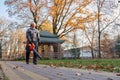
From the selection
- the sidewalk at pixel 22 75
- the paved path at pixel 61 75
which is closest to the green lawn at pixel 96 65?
the paved path at pixel 61 75

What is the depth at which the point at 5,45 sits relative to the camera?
8725 centimetres

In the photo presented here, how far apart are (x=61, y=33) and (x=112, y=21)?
9.14 metres

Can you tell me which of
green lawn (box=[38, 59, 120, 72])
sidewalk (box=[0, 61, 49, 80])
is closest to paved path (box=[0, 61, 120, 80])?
sidewalk (box=[0, 61, 49, 80])

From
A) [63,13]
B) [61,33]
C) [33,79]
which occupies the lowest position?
[33,79]

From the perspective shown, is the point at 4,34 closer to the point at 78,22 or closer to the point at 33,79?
the point at 78,22

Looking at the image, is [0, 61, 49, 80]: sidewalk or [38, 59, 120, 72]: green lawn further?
[38, 59, 120, 72]: green lawn

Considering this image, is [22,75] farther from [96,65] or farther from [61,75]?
[96,65]

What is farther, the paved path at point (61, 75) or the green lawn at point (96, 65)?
the green lawn at point (96, 65)

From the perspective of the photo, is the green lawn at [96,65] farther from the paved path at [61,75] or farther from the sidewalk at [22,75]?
the sidewalk at [22,75]

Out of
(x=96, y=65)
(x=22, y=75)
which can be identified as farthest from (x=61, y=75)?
(x=96, y=65)

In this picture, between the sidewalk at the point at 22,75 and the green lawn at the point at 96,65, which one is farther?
the green lawn at the point at 96,65

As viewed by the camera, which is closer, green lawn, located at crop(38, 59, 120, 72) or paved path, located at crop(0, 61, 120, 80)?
paved path, located at crop(0, 61, 120, 80)

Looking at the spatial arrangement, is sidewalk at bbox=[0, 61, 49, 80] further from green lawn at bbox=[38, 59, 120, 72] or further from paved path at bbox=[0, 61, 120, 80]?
green lawn at bbox=[38, 59, 120, 72]

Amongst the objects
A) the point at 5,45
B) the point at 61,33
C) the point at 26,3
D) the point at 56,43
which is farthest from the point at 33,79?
the point at 5,45
